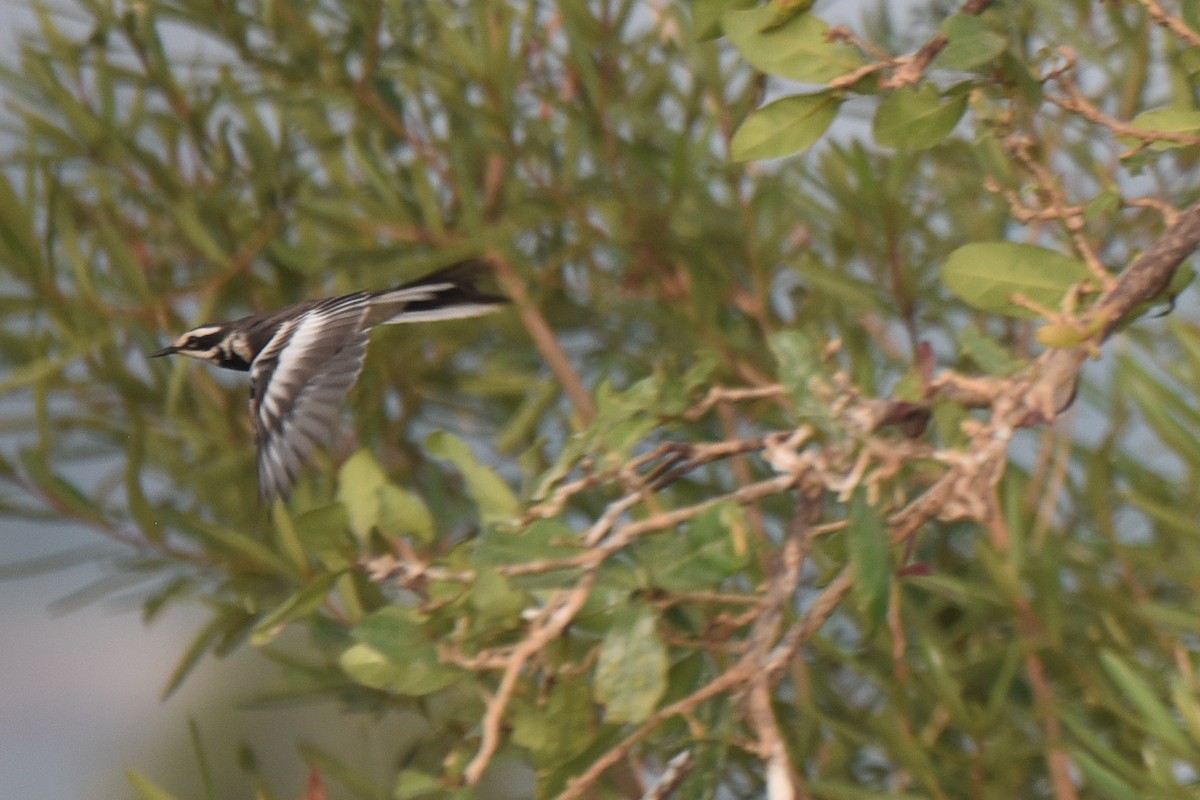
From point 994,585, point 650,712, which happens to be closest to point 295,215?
point 994,585

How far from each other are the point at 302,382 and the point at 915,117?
29.4 inches

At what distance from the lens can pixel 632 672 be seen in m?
0.56

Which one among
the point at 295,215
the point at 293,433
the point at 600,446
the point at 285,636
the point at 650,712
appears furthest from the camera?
the point at 285,636

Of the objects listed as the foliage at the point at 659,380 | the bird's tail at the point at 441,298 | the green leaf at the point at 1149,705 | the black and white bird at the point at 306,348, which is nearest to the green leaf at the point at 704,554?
the foliage at the point at 659,380

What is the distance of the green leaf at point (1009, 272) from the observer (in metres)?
0.67

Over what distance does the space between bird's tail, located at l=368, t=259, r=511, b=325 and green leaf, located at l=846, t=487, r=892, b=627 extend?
31.2 inches

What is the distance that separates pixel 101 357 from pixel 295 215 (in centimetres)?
21

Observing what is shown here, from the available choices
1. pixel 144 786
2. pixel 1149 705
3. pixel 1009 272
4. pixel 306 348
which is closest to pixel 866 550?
pixel 1009 272

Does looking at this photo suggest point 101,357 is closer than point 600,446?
No

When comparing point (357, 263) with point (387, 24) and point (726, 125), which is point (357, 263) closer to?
point (387, 24)

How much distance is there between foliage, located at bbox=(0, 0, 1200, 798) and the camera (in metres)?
0.60

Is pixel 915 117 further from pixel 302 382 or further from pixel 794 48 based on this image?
pixel 302 382

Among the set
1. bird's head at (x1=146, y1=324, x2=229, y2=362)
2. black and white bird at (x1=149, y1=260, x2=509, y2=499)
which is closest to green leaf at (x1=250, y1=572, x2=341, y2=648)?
black and white bird at (x1=149, y1=260, x2=509, y2=499)

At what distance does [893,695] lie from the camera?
3.28 ft
